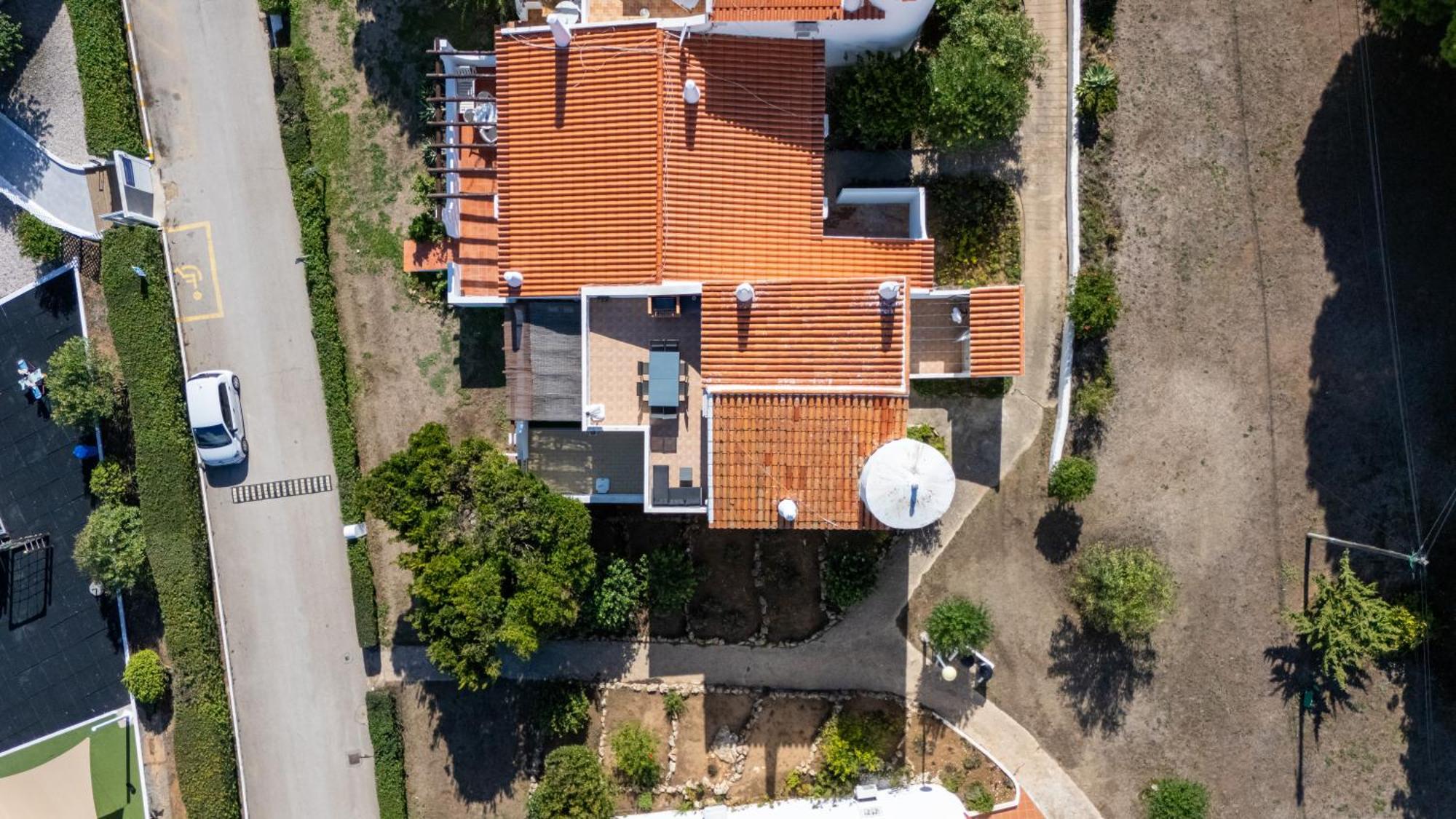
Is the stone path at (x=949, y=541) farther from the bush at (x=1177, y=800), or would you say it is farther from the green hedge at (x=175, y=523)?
the green hedge at (x=175, y=523)

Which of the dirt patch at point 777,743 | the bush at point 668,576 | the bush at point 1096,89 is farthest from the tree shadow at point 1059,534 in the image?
the bush at point 1096,89

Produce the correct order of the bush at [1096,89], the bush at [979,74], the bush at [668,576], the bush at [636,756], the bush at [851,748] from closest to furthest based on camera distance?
the bush at [979,74], the bush at [1096,89], the bush at [851,748], the bush at [668,576], the bush at [636,756]

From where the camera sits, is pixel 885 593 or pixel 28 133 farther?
pixel 28 133

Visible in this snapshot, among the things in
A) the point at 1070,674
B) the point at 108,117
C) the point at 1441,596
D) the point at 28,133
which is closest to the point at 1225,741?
the point at 1070,674

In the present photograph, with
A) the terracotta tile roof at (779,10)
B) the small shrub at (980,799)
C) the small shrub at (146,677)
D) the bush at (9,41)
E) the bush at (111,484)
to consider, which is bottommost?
the small shrub at (980,799)

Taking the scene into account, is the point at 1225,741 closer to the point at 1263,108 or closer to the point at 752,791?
the point at 752,791

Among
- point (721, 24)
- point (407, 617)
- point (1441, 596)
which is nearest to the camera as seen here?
point (721, 24)

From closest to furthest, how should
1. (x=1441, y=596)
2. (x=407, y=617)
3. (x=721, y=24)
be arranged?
(x=721, y=24) → (x=1441, y=596) → (x=407, y=617)
